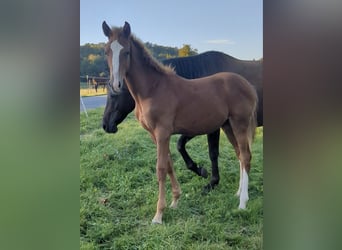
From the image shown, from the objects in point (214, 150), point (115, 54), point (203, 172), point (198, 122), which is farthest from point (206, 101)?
point (115, 54)

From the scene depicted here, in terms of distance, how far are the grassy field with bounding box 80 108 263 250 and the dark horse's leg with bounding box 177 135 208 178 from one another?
0.07ft

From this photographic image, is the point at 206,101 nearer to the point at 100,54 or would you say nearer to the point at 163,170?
the point at 163,170

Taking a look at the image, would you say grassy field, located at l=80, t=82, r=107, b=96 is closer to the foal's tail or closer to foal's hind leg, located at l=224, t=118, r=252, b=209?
foal's hind leg, located at l=224, t=118, r=252, b=209

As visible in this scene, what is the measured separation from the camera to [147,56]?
176 centimetres

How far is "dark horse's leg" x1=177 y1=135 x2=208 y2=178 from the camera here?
1.79m

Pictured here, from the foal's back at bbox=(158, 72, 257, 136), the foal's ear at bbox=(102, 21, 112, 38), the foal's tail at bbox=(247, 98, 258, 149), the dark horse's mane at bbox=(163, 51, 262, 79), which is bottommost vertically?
the foal's tail at bbox=(247, 98, 258, 149)

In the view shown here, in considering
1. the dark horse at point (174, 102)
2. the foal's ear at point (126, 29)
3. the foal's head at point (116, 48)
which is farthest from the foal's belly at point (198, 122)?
the foal's ear at point (126, 29)

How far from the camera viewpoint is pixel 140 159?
5.81 feet

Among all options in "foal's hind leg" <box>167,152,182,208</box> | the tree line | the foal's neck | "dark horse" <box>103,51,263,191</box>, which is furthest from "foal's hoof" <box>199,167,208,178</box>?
the tree line

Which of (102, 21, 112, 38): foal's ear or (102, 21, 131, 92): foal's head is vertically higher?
(102, 21, 112, 38): foal's ear

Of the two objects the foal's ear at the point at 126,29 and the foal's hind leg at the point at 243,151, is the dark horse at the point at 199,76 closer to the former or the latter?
the foal's hind leg at the point at 243,151
